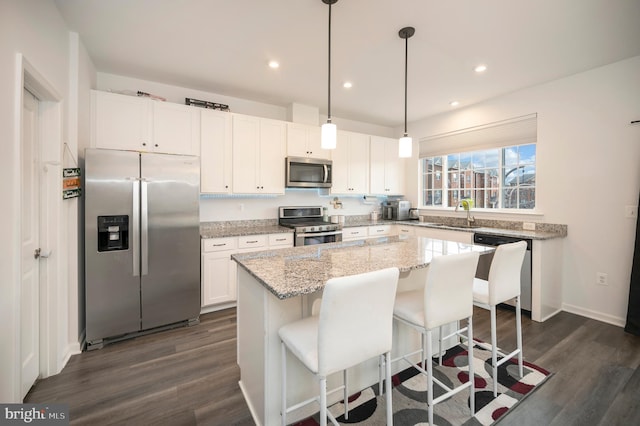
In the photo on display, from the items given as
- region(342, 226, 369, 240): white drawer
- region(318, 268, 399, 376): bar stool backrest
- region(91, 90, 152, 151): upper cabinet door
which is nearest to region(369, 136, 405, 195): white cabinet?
region(342, 226, 369, 240): white drawer

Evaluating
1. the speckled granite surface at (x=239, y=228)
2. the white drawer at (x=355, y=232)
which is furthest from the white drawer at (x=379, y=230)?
the speckled granite surface at (x=239, y=228)

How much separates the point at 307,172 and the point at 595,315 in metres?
3.77

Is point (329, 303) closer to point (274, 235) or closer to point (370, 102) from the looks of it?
point (274, 235)

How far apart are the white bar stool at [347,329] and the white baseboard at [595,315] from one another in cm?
317

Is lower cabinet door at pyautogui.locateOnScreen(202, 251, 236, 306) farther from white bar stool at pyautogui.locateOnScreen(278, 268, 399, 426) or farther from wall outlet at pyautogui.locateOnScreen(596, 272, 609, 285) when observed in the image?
wall outlet at pyautogui.locateOnScreen(596, 272, 609, 285)

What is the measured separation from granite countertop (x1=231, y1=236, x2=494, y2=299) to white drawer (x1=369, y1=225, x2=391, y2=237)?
79.1 inches

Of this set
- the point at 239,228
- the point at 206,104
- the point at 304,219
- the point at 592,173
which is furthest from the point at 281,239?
the point at 592,173

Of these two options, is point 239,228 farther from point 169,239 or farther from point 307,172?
point 307,172

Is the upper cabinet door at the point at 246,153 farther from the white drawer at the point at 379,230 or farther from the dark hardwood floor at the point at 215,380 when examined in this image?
the white drawer at the point at 379,230

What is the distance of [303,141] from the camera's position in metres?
4.07

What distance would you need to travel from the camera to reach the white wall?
9.42 ft

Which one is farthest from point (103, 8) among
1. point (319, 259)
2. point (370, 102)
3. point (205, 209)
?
point (370, 102)

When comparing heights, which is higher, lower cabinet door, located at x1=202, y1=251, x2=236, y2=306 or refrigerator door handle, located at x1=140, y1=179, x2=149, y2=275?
refrigerator door handle, located at x1=140, y1=179, x2=149, y2=275

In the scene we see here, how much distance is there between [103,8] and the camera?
6.91 feet
